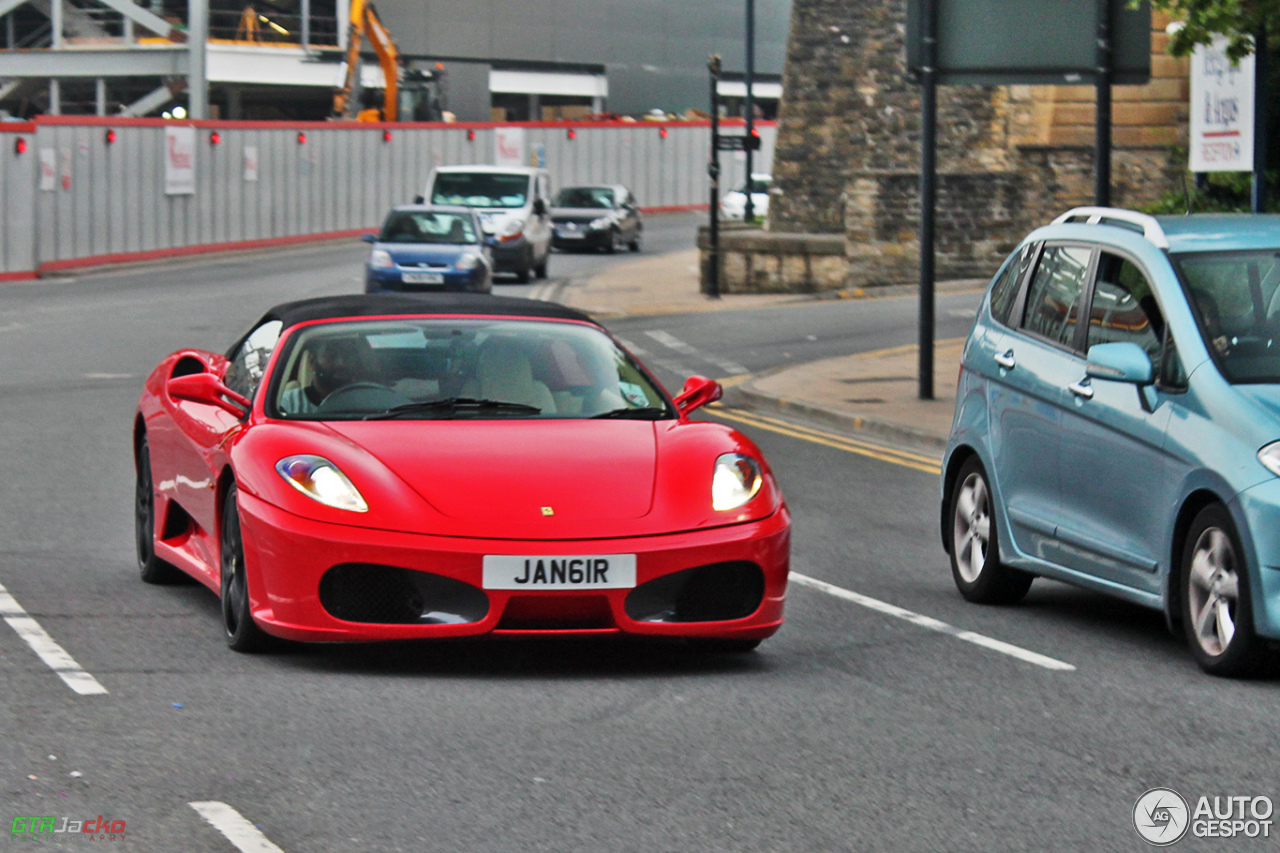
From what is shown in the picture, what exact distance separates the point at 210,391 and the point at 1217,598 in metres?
3.73

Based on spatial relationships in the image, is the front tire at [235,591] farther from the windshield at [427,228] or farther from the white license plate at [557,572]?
the windshield at [427,228]

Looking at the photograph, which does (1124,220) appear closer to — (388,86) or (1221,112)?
(1221,112)

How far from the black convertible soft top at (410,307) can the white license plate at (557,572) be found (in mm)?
1729

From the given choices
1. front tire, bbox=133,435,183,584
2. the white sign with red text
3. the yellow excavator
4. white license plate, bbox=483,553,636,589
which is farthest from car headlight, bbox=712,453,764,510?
the yellow excavator

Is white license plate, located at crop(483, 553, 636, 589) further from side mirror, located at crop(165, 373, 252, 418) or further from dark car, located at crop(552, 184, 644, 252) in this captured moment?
dark car, located at crop(552, 184, 644, 252)

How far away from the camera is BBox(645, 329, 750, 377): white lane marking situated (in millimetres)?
22281

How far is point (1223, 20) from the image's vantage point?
1484 cm

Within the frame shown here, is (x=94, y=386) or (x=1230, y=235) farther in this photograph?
(x=94, y=386)

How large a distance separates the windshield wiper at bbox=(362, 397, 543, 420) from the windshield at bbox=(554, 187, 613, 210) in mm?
40644

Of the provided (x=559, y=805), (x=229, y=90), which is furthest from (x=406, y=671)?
(x=229, y=90)

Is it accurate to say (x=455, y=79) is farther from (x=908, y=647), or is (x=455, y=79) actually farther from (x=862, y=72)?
(x=908, y=647)

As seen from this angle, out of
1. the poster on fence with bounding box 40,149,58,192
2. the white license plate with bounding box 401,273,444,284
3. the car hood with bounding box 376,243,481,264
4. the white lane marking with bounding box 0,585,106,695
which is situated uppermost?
the poster on fence with bounding box 40,149,58,192

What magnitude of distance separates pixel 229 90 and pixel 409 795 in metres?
69.2

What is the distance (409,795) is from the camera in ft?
17.4
